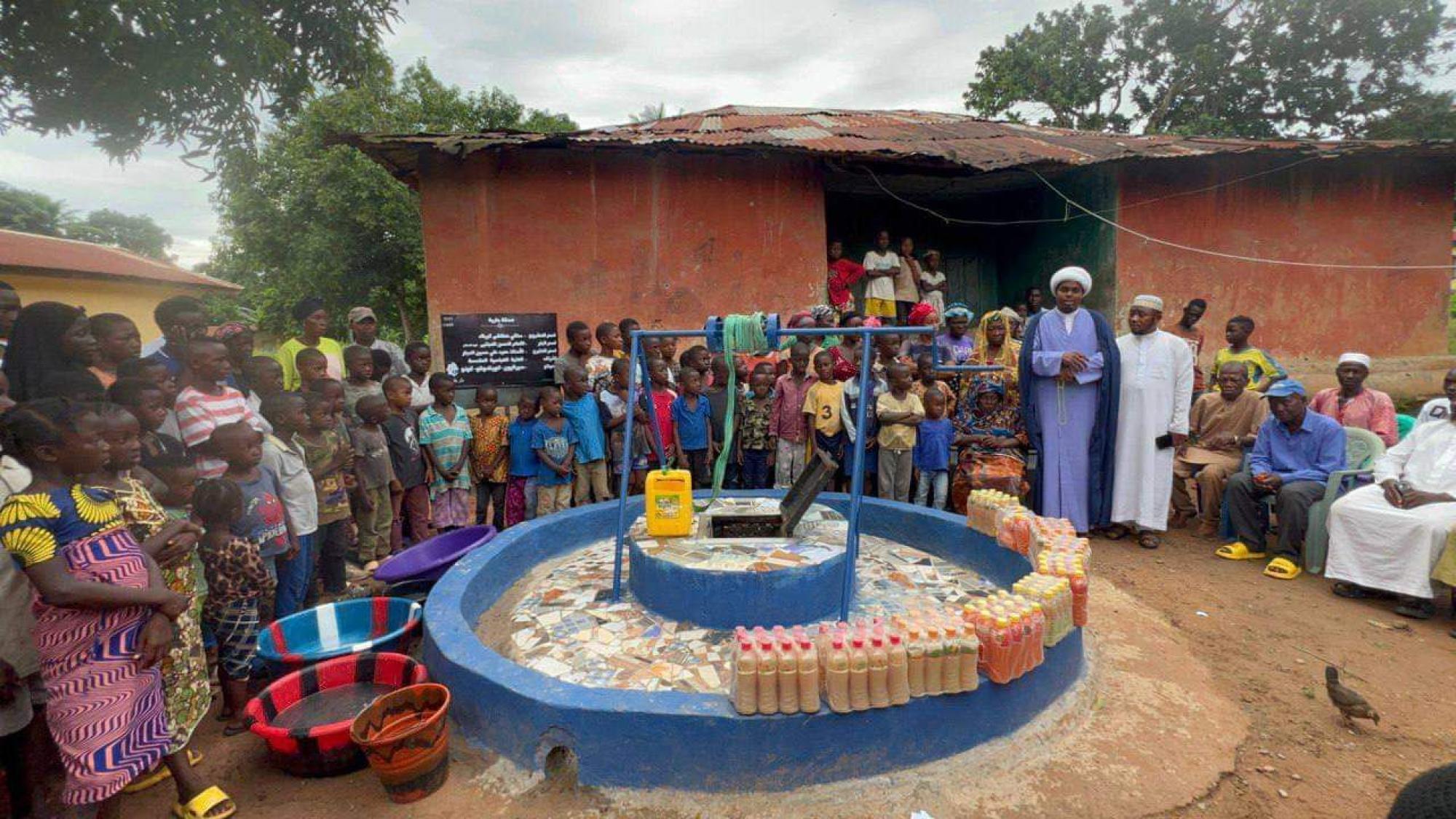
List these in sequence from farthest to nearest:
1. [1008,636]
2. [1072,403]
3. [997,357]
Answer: [997,357] < [1072,403] < [1008,636]

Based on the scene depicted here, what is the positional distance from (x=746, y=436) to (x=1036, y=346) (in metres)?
Result: 2.72

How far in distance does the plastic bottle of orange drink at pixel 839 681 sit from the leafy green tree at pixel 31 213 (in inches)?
1208

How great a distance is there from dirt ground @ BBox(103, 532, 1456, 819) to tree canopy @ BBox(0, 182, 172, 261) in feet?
91.7

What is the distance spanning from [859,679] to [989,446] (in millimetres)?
4154

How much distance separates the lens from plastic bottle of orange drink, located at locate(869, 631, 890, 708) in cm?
278

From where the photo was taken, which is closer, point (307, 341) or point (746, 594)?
point (746, 594)

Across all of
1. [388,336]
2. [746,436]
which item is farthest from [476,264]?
[388,336]

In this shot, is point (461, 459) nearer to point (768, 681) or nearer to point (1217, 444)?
point (768, 681)

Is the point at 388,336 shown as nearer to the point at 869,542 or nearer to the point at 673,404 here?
the point at 673,404

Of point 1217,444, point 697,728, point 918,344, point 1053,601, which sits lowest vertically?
point 697,728

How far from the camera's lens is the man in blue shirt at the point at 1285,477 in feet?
17.8

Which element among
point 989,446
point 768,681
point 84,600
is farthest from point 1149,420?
point 84,600

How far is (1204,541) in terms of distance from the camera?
244 inches

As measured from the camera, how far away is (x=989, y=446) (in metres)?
6.40
